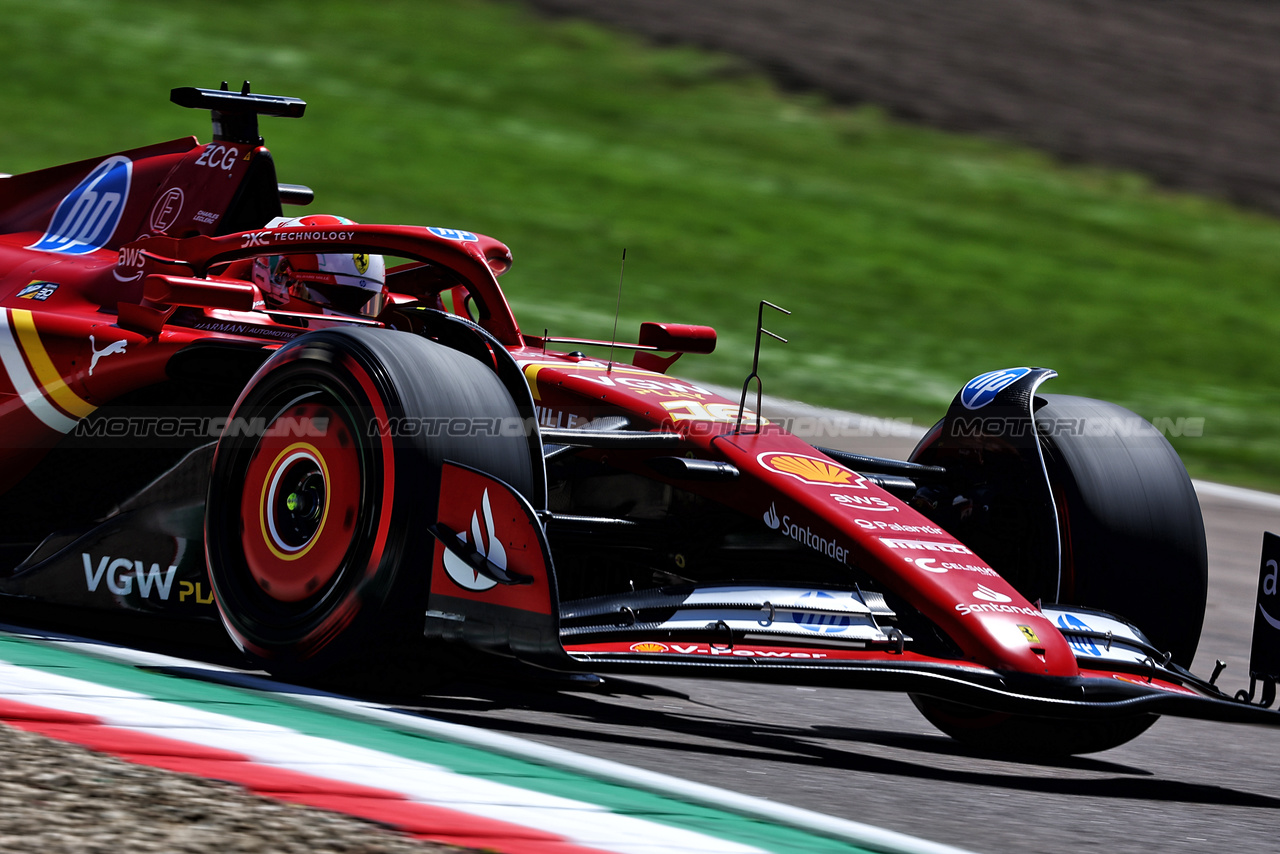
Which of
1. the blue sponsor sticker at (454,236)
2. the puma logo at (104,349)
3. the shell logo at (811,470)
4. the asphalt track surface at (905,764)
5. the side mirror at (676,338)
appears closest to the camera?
the asphalt track surface at (905,764)

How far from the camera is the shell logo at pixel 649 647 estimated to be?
448cm

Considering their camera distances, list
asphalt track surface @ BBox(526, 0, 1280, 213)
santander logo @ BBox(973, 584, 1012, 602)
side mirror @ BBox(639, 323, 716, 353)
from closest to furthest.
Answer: santander logo @ BBox(973, 584, 1012, 602), side mirror @ BBox(639, 323, 716, 353), asphalt track surface @ BBox(526, 0, 1280, 213)

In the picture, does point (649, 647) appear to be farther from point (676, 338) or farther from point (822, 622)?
point (676, 338)

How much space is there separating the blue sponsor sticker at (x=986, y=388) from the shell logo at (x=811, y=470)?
0.85 meters

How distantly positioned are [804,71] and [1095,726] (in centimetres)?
1844

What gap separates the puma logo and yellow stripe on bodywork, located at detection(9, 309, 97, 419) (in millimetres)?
113

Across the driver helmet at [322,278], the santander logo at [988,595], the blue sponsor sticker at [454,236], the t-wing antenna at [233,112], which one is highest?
the t-wing antenna at [233,112]

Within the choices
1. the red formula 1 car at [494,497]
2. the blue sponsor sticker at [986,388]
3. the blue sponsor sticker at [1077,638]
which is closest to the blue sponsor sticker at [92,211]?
the red formula 1 car at [494,497]

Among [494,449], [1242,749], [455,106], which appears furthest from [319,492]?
[455,106]

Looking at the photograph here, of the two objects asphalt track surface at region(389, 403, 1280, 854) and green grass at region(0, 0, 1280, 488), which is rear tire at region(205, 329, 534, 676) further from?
green grass at region(0, 0, 1280, 488)

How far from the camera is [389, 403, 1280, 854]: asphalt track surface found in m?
4.00

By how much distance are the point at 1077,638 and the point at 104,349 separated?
10.6 feet

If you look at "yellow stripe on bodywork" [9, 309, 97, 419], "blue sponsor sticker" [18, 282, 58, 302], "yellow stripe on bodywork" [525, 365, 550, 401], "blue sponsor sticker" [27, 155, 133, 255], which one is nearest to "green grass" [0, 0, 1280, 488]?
"blue sponsor sticker" [27, 155, 133, 255]

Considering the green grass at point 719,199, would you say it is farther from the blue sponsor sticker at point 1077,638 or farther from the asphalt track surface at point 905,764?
the blue sponsor sticker at point 1077,638
